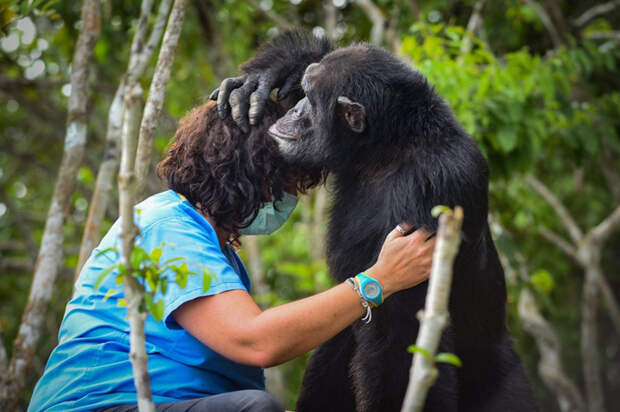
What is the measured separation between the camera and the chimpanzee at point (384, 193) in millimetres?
2861

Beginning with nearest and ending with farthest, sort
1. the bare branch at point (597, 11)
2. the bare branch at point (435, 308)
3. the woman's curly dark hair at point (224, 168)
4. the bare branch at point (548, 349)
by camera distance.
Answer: the bare branch at point (435, 308) → the woman's curly dark hair at point (224, 168) → the bare branch at point (597, 11) → the bare branch at point (548, 349)

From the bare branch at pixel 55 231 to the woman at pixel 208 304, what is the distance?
3.60ft

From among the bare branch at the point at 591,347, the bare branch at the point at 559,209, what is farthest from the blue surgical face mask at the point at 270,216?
the bare branch at the point at 591,347

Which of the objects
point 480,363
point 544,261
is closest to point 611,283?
point 544,261

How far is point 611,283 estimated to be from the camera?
10812 mm

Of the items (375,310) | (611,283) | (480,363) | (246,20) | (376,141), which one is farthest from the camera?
(611,283)

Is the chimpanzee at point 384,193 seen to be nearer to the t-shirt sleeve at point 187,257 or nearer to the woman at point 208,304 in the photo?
the woman at point 208,304

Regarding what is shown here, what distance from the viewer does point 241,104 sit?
3.06 metres

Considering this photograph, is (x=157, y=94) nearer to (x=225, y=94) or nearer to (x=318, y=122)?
(x=225, y=94)

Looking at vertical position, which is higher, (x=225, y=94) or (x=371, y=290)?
(x=225, y=94)

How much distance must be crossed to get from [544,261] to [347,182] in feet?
21.6

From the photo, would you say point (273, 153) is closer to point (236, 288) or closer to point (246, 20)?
point (236, 288)

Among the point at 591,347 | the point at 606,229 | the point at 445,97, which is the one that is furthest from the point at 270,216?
the point at 591,347

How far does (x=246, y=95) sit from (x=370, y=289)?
1.19 metres
